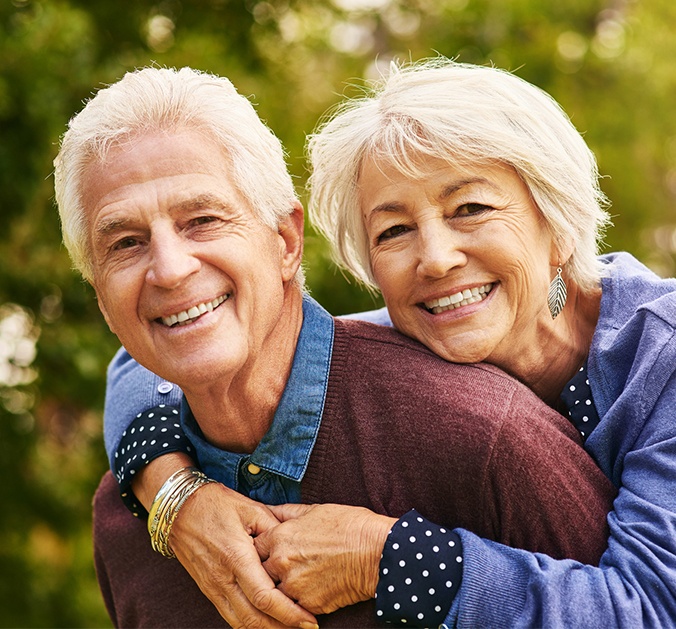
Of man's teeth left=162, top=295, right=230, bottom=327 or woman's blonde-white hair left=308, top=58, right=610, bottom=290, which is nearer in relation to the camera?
man's teeth left=162, top=295, right=230, bottom=327

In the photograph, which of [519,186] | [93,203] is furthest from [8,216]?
[519,186]

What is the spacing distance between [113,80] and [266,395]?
3219mm

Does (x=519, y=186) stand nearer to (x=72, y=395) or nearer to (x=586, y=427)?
(x=586, y=427)

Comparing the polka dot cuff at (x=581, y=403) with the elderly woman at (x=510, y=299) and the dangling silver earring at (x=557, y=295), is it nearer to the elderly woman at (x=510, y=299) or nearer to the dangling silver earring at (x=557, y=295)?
the elderly woman at (x=510, y=299)

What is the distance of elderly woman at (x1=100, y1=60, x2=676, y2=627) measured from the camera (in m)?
2.15

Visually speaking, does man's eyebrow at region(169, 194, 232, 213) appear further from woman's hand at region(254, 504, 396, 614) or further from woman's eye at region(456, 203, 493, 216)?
woman's hand at region(254, 504, 396, 614)

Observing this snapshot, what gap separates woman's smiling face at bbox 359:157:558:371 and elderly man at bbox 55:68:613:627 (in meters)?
0.13

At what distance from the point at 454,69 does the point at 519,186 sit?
365mm

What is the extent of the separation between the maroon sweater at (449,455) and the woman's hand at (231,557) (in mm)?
133

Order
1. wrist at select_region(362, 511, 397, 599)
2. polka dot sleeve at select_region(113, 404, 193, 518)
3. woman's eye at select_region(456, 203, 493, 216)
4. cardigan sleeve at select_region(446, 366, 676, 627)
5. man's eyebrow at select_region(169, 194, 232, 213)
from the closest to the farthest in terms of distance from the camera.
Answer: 1. cardigan sleeve at select_region(446, 366, 676, 627)
2. wrist at select_region(362, 511, 397, 599)
3. man's eyebrow at select_region(169, 194, 232, 213)
4. woman's eye at select_region(456, 203, 493, 216)
5. polka dot sleeve at select_region(113, 404, 193, 518)

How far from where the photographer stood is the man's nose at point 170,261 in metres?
2.30

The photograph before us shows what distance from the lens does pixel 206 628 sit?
2582mm

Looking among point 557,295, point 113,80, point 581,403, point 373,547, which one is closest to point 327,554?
point 373,547

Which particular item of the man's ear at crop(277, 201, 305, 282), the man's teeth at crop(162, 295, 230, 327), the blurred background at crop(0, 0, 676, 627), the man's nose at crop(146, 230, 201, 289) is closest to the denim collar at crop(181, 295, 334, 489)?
the man's ear at crop(277, 201, 305, 282)
